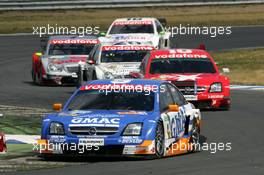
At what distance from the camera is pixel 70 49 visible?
94.1 ft

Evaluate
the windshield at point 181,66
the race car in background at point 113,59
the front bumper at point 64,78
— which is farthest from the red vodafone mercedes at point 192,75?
the front bumper at point 64,78

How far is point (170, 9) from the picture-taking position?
49.5 metres

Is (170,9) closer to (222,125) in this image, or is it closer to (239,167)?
(222,125)

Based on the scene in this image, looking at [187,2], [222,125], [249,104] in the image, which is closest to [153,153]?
[222,125]

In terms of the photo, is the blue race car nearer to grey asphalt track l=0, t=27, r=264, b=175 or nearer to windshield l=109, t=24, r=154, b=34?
grey asphalt track l=0, t=27, r=264, b=175

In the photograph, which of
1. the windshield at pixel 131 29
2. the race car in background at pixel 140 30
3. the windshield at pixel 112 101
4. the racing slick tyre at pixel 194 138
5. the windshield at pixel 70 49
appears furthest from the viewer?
the windshield at pixel 131 29

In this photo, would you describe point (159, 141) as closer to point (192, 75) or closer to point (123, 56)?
point (192, 75)

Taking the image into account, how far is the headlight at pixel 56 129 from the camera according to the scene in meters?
13.0

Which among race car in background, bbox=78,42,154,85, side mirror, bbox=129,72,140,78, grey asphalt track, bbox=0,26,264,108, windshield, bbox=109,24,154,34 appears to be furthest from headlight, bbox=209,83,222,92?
windshield, bbox=109,24,154,34

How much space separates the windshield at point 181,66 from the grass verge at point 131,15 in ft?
74.7

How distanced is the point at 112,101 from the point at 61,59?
14474 millimetres

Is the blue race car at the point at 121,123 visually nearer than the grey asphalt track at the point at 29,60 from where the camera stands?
Yes

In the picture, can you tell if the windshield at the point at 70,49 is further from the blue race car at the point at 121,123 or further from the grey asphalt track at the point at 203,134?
the blue race car at the point at 121,123

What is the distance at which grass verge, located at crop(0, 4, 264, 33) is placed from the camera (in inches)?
1806
